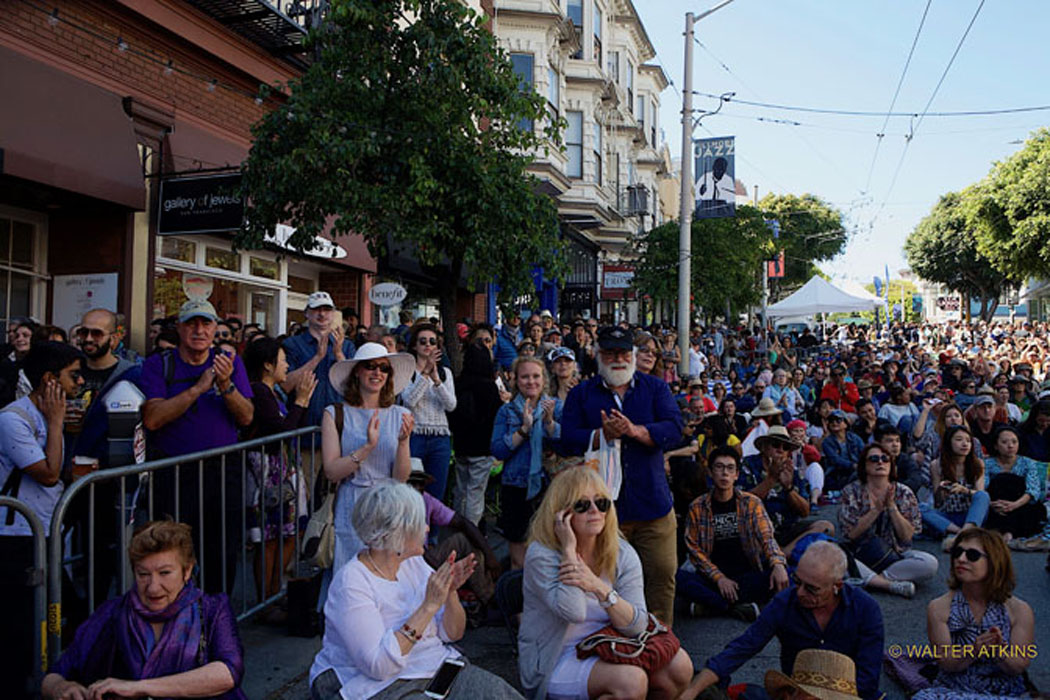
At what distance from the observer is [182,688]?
10.1 feet

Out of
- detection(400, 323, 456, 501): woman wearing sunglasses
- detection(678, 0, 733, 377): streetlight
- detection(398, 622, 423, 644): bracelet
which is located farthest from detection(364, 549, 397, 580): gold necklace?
detection(678, 0, 733, 377): streetlight

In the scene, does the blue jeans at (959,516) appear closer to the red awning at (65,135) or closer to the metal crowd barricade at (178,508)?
the metal crowd barricade at (178,508)

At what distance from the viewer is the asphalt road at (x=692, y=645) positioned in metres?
4.54

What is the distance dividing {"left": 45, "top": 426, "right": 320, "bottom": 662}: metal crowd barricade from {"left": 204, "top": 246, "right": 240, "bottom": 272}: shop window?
21.2 feet

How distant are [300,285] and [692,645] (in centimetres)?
1101

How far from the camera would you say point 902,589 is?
661cm

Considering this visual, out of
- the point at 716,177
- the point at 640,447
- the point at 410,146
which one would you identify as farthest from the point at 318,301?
the point at 716,177

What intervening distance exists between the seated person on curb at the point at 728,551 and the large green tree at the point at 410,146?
143 inches

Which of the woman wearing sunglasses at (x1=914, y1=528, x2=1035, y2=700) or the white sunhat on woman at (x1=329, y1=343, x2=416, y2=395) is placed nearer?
the woman wearing sunglasses at (x1=914, y1=528, x2=1035, y2=700)

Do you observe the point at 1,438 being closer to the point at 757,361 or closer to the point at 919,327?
the point at 757,361

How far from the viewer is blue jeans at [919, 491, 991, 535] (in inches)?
320

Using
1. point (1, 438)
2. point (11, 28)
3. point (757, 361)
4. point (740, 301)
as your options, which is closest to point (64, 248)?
point (11, 28)

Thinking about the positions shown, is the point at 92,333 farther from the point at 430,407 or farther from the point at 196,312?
the point at 430,407

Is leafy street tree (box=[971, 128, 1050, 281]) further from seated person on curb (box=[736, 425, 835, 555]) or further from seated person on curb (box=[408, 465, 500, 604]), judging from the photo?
seated person on curb (box=[408, 465, 500, 604])
